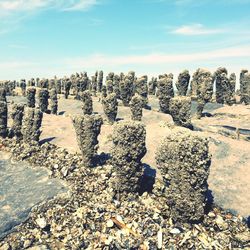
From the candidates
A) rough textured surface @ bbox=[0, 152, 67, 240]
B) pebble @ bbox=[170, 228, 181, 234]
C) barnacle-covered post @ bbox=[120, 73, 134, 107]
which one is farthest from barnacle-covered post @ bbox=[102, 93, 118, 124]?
pebble @ bbox=[170, 228, 181, 234]

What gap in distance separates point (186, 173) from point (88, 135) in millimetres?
11204

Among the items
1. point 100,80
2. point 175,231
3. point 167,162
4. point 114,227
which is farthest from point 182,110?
point 100,80

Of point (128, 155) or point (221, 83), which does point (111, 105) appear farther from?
point (221, 83)

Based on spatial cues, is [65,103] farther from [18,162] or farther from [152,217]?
[152,217]

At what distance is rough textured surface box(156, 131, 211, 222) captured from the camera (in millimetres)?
19422

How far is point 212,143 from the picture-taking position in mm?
32594

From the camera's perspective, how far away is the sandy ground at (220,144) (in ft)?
79.1

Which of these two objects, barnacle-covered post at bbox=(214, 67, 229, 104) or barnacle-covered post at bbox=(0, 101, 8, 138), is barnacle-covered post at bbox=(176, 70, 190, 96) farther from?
barnacle-covered post at bbox=(0, 101, 8, 138)

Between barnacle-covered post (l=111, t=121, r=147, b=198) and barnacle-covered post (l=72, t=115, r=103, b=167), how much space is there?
5.56 meters

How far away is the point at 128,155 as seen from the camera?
896 inches

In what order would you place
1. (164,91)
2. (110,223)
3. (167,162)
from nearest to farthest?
(110,223) → (167,162) → (164,91)

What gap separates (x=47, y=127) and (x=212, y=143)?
2289 centimetres

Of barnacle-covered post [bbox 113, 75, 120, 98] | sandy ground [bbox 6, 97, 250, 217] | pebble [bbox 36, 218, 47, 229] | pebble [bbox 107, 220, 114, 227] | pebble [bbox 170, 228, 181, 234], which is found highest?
barnacle-covered post [bbox 113, 75, 120, 98]

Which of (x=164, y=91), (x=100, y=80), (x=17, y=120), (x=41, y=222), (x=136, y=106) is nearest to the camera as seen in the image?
(x=41, y=222)
